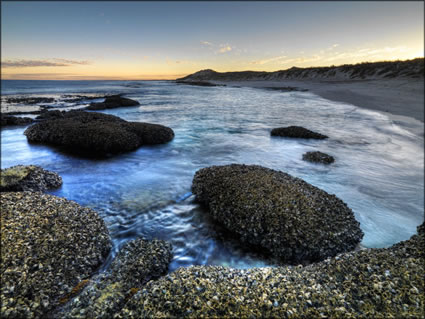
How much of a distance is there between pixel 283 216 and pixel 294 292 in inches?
78.7

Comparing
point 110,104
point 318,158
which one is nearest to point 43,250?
point 318,158

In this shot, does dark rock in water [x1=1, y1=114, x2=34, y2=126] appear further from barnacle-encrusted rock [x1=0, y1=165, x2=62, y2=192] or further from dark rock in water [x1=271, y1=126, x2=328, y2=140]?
dark rock in water [x1=271, y1=126, x2=328, y2=140]

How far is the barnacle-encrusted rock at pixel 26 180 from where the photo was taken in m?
6.26

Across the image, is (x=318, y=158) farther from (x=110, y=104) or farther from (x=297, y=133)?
(x=110, y=104)

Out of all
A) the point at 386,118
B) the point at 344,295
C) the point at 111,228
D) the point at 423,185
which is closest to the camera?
the point at 344,295

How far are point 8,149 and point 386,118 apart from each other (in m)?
26.2

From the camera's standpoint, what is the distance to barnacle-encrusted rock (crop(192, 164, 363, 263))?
446cm

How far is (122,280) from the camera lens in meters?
3.46

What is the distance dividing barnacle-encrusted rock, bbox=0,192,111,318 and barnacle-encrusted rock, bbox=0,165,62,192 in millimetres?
1364

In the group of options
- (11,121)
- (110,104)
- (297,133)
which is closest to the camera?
(297,133)

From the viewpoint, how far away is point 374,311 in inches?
110

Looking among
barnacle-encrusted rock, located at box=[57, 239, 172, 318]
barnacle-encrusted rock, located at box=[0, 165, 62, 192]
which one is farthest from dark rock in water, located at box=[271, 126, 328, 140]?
barnacle-encrusted rock, located at box=[0, 165, 62, 192]

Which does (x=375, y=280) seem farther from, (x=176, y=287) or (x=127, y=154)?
(x=127, y=154)

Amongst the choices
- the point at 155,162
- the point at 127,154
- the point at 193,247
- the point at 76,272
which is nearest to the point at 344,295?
the point at 193,247
